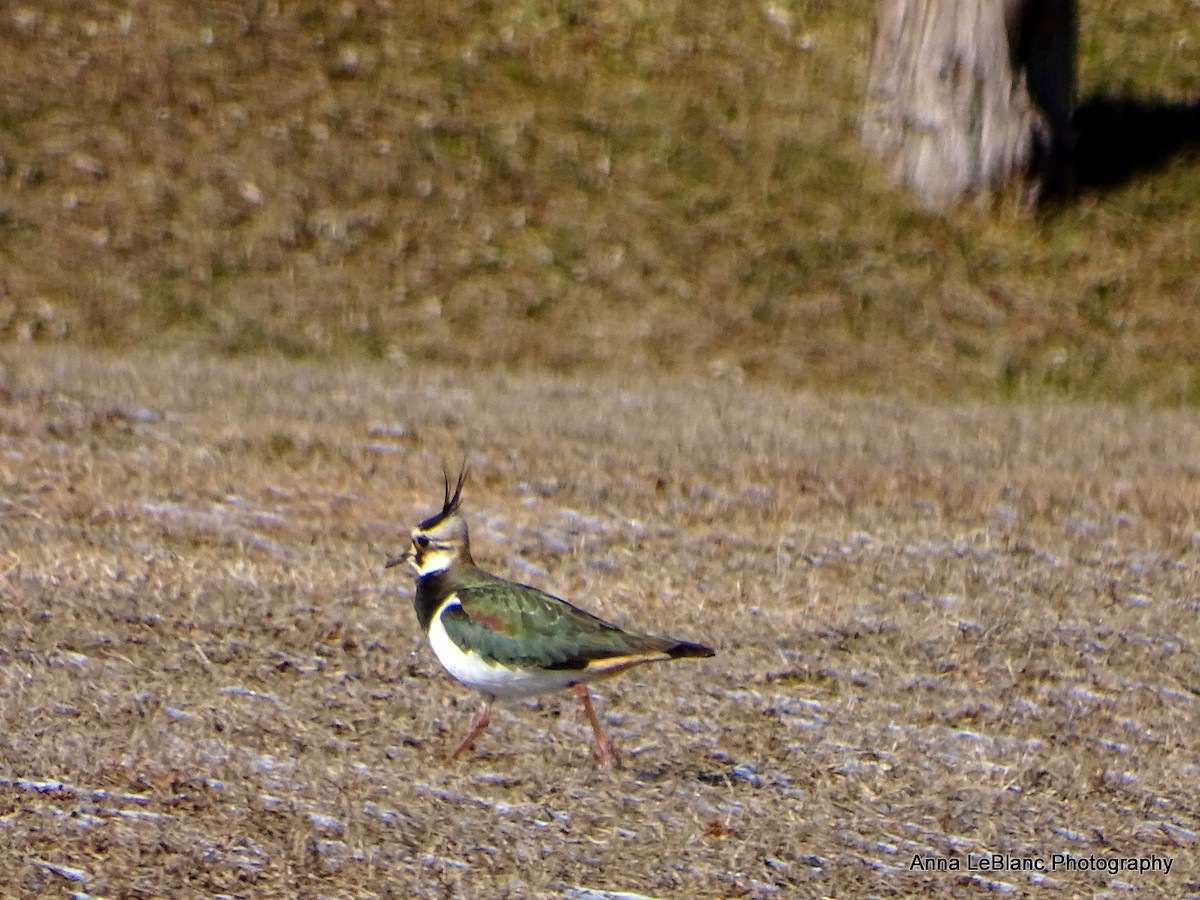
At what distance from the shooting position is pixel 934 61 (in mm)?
18516

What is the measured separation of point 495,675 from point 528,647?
17 centimetres

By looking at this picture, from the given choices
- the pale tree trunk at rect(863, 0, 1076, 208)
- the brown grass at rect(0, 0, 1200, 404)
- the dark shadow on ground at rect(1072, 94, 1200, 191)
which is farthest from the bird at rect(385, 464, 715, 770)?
the dark shadow on ground at rect(1072, 94, 1200, 191)

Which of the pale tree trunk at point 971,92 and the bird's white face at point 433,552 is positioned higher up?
the pale tree trunk at point 971,92

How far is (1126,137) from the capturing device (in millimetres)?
19953

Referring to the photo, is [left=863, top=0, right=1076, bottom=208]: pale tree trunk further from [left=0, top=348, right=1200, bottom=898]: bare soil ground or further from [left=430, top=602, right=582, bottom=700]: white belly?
[left=430, top=602, right=582, bottom=700]: white belly

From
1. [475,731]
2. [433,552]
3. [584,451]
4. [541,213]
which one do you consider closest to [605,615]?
[433,552]

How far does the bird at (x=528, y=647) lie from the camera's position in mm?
6965

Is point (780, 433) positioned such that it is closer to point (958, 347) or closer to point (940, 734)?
point (958, 347)

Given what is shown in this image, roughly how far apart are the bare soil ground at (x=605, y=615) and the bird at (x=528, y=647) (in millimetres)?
337

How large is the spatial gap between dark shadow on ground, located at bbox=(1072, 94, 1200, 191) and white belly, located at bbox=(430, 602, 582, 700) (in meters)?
13.7

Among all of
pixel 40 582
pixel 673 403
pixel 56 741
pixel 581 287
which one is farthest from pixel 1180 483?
pixel 56 741

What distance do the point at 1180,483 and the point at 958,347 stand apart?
4.33 meters

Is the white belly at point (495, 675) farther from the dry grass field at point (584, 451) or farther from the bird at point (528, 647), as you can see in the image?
the dry grass field at point (584, 451)

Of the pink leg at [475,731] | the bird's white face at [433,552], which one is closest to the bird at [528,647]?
the pink leg at [475,731]
